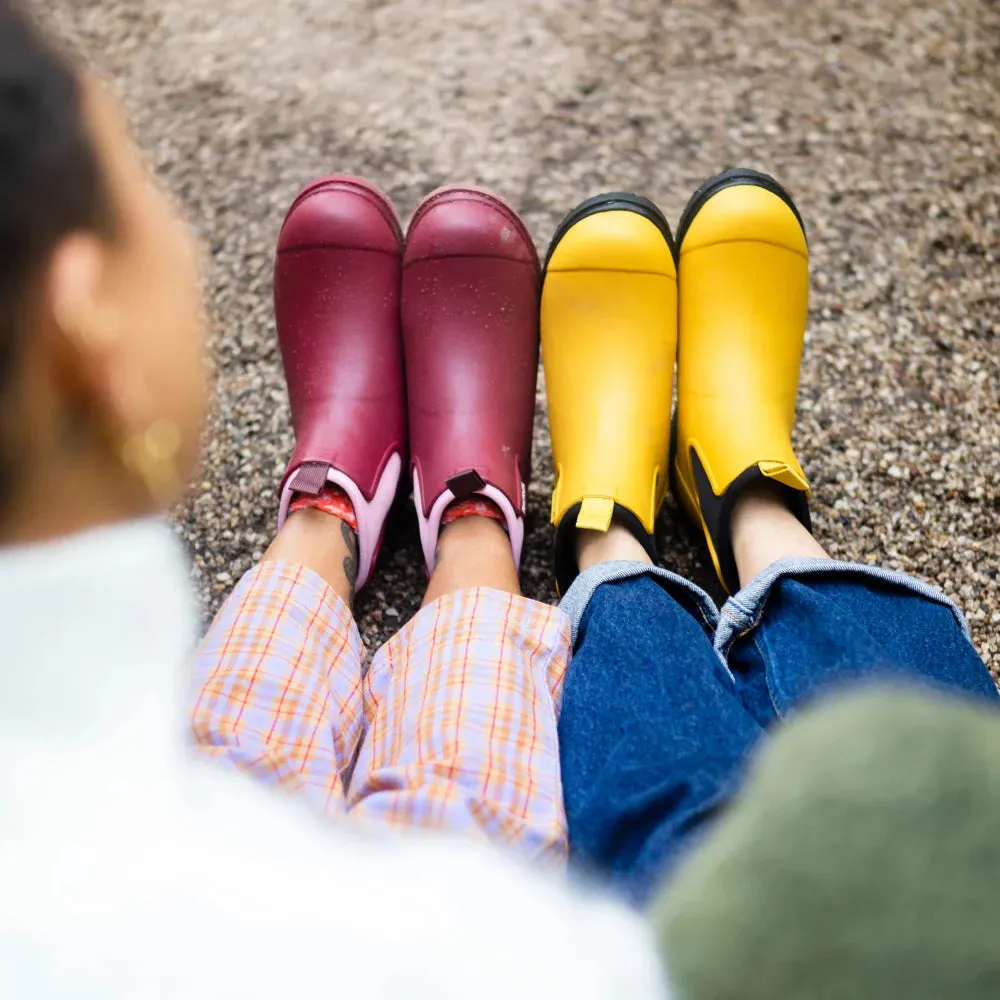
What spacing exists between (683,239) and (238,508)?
0.58 m

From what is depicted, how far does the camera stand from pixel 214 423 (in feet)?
3.53

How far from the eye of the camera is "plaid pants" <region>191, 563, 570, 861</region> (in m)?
0.60

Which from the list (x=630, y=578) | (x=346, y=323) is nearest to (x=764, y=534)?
(x=630, y=578)

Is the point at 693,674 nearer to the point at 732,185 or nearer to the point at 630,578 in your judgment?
the point at 630,578

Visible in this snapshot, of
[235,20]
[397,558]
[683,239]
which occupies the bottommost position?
[397,558]

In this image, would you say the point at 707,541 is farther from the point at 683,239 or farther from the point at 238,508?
the point at 238,508

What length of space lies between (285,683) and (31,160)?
43cm

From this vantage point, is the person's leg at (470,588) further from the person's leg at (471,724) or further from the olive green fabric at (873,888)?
the olive green fabric at (873,888)

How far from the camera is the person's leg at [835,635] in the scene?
638 mm

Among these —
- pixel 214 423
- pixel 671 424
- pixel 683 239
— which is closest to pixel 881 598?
pixel 671 424

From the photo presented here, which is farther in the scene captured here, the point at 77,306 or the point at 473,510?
the point at 473,510

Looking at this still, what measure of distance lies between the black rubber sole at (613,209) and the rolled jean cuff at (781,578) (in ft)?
1.44

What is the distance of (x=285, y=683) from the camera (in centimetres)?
70

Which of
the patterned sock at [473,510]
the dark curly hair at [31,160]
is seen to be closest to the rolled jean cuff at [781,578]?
the patterned sock at [473,510]
